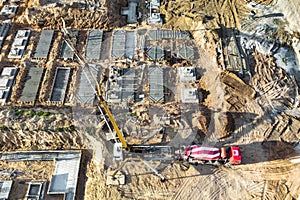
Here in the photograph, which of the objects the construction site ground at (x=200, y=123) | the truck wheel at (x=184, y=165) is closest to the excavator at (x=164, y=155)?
the truck wheel at (x=184, y=165)

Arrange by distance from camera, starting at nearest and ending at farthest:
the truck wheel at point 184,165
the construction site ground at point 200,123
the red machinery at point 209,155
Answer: the red machinery at point 209,155 → the construction site ground at point 200,123 → the truck wheel at point 184,165

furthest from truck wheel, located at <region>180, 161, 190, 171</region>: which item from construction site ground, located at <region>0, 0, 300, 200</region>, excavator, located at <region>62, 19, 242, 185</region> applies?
construction site ground, located at <region>0, 0, 300, 200</region>

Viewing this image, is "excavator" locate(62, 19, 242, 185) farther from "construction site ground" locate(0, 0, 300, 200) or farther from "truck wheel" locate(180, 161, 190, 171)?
"construction site ground" locate(0, 0, 300, 200)

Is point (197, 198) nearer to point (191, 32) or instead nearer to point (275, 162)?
point (275, 162)

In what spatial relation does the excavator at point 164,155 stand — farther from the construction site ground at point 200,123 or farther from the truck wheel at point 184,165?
the construction site ground at point 200,123

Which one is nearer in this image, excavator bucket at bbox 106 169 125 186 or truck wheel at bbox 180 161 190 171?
excavator bucket at bbox 106 169 125 186

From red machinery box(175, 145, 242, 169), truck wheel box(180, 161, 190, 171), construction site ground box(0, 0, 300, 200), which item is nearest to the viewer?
red machinery box(175, 145, 242, 169)

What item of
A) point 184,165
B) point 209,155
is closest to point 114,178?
point 184,165

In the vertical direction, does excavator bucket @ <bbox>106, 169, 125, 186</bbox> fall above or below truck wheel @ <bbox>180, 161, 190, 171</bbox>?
below
